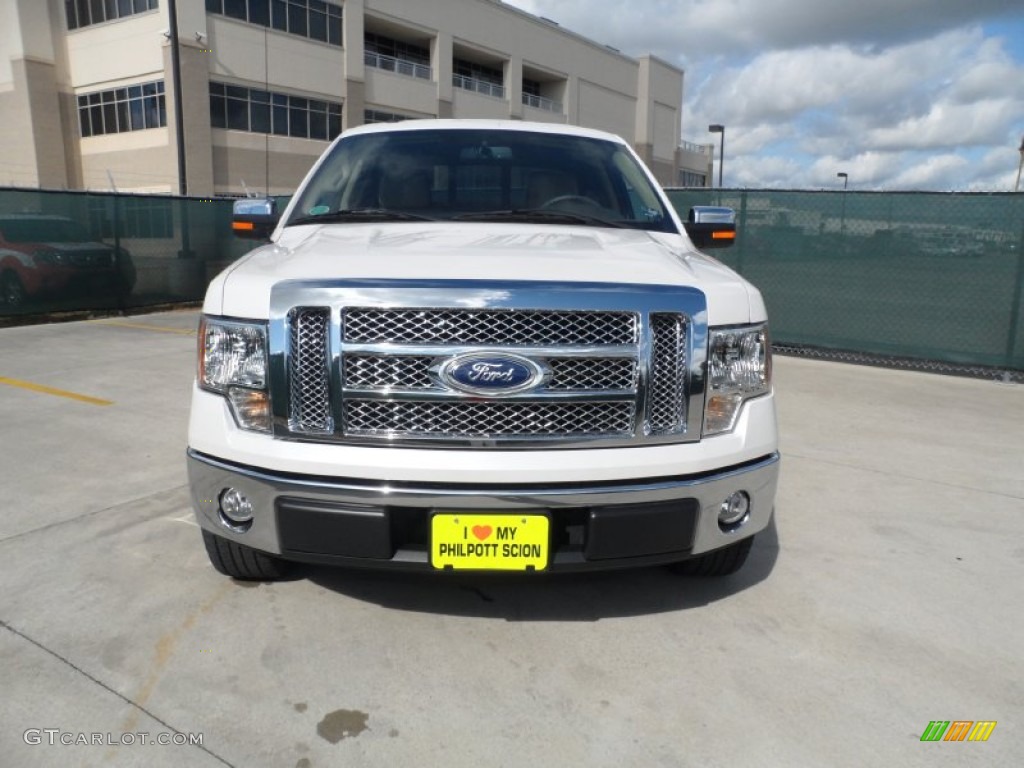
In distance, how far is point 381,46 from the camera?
121 feet

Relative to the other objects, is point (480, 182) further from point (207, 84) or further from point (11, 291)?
Answer: point (207, 84)

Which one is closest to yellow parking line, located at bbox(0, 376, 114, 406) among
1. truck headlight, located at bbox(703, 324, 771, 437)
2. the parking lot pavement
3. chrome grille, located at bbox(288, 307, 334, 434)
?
the parking lot pavement

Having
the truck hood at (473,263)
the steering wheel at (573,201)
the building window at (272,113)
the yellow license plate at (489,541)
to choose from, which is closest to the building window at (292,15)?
the building window at (272,113)

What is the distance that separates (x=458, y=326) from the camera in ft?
7.39

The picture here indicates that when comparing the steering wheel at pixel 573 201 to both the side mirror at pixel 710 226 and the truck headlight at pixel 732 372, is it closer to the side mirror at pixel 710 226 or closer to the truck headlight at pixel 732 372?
the side mirror at pixel 710 226

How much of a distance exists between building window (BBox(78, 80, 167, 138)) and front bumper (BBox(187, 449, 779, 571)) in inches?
1207

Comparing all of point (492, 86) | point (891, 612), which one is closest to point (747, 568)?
point (891, 612)

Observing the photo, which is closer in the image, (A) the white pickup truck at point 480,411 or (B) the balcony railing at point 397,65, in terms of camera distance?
(A) the white pickup truck at point 480,411

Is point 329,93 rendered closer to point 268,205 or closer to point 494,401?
point 268,205

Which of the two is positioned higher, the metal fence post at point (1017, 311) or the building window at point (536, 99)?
the building window at point (536, 99)

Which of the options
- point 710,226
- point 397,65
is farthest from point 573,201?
point 397,65

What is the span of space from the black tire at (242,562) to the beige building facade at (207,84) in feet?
81.2

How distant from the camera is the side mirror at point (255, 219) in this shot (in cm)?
381

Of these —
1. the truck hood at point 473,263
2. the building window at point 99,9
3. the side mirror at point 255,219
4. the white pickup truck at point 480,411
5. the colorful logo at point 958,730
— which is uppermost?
the building window at point 99,9
